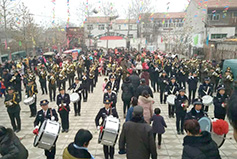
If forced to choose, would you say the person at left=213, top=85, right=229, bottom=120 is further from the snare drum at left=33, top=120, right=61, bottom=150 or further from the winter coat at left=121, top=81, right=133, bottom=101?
the snare drum at left=33, top=120, right=61, bottom=150

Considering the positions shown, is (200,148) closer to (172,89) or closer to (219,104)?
(219,104)

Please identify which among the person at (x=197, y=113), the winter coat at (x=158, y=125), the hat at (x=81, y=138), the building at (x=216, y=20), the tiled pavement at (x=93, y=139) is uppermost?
the building at (x=216, y=20)

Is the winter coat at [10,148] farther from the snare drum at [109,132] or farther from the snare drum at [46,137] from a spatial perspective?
the snare drum at [109,132]

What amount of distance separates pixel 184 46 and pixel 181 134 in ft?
93.0

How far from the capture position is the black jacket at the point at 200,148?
254cm

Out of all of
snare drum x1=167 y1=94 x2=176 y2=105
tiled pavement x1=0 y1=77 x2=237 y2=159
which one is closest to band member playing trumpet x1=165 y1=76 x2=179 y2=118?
tiled pavement x1=0 y1=77 x2=237 y2=159

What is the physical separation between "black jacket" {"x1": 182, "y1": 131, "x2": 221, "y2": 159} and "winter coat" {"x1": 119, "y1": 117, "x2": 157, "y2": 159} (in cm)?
85

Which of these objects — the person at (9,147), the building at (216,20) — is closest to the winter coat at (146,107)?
the person at (9,147)

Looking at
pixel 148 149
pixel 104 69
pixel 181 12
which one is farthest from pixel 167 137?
pixel 181 12

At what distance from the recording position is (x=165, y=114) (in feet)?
30.9

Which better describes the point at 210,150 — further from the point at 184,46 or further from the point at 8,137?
the point at 184,46

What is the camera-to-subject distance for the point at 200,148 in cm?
258

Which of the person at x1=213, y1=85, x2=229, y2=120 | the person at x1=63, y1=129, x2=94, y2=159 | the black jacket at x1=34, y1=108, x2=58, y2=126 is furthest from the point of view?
the person at x1=213, y1=85, x2=229, y2=120

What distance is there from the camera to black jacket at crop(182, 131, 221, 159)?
8.32 ft
